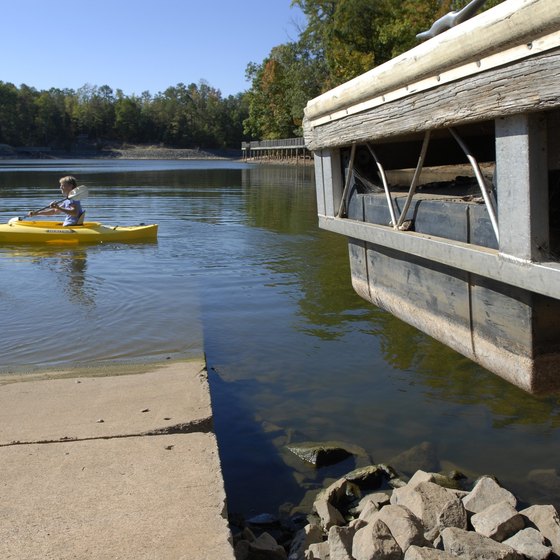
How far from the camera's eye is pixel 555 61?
11.2 feet

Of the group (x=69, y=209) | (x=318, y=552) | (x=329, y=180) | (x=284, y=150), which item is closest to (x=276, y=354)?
(x=329, y=180)

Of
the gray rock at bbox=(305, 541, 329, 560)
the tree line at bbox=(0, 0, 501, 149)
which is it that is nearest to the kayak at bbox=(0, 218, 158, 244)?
the gray rock at bbox=(305, 541, 329, 560)

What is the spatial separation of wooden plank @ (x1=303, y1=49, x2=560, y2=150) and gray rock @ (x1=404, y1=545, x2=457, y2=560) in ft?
6.83

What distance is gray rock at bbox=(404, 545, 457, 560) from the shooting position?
10.0ft

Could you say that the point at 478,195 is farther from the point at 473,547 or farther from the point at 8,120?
the point at 8,120

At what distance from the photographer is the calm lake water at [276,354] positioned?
488 centimetres

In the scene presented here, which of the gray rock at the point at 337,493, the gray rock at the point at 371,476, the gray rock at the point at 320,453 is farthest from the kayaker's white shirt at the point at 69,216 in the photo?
the gray rock at the point at 337,493

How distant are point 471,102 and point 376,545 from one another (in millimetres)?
2399

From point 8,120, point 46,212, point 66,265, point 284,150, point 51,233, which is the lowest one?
point 66,265

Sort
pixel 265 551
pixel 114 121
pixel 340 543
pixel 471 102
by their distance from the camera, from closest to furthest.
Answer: pixel 340 543
pixel 265 551
pixel 471 102
pixel 114 121

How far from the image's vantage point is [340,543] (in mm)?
3312

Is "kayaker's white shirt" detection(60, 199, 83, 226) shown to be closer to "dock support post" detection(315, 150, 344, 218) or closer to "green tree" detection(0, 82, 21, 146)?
"dock support post" detection(315, 150, 344, 218)

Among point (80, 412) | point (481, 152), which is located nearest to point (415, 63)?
point (481, 152)

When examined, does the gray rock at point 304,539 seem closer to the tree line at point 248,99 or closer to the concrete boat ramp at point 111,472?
the concrete boat ramp at point 111,472
